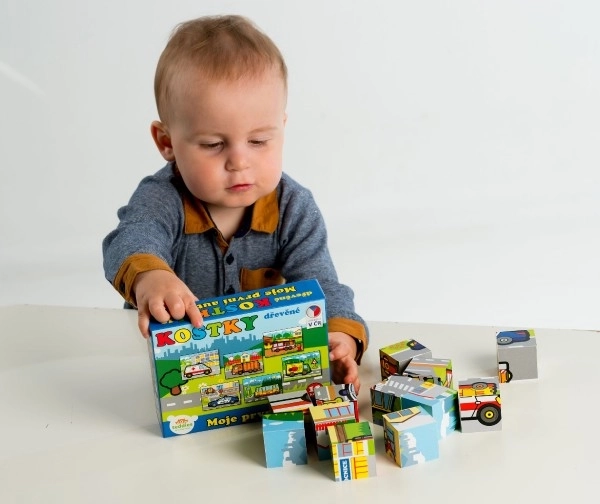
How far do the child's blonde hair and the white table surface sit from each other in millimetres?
340

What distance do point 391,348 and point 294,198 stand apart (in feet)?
0.96

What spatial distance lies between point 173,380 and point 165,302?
0.26 ft

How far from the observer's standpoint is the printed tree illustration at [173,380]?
1.05 m

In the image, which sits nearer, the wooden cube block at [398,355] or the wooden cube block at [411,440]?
the wooden cube block at [411,440]

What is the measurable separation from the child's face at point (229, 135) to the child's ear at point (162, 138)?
2 cm

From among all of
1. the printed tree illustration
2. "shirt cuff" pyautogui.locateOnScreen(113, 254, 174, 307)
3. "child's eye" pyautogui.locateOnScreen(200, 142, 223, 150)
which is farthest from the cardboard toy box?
"child's eye" pyautogui.locateOnScreen(200, 142, 223, 150)

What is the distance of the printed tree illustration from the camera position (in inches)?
41.5

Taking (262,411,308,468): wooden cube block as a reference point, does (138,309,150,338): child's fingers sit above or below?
above

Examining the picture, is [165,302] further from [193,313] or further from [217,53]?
[217,53]

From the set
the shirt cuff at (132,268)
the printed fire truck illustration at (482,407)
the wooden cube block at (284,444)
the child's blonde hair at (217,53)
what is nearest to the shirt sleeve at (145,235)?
the shirt cuff at (132,268)

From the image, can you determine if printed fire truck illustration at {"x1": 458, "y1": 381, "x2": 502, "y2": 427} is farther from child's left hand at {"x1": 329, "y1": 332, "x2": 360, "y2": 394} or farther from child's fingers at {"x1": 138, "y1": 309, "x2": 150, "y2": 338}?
child's fingers at {"x1": 138, "y1": 309, "x2": 150, "y2": 338}

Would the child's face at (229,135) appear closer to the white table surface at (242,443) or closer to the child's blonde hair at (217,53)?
the child's blonde hair at (217,53)

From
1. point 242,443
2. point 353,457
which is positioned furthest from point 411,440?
point 242,443

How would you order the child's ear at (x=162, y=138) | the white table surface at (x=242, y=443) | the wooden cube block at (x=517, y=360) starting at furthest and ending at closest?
1. the child's ear at (x=162, y=138)
2. the wooden cube block at (x=517, y=360)
3. the white table surface at (x=242, y=443)
